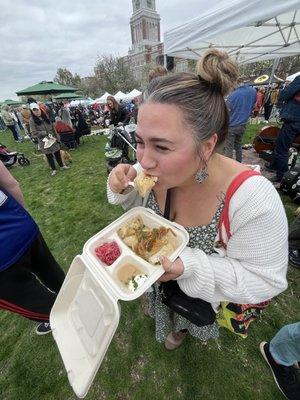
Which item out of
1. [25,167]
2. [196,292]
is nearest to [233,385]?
[196,292]

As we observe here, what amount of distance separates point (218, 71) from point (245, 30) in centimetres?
582

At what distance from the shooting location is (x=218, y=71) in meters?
1.10

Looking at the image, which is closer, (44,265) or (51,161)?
(44,265)

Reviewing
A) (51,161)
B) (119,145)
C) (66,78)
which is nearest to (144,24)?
(66,78)

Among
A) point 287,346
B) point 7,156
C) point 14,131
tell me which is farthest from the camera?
point 14,131

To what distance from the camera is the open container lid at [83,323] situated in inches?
38.9

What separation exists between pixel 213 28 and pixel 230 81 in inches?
109

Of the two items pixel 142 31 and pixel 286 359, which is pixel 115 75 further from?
pixel 142 31

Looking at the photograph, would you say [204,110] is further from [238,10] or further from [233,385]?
[238,10]

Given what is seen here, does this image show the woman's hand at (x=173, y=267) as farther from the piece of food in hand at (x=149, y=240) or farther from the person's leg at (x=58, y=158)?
the person's leg at (x=58, y=158)

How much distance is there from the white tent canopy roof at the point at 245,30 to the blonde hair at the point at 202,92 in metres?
2.04

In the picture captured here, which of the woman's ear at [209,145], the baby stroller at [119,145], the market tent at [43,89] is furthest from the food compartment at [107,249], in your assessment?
the market tent at [43,89]

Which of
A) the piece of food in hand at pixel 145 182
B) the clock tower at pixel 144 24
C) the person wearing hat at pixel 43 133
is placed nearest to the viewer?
the piece of food in hand at pixel 145 182

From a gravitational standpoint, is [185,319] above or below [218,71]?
below
